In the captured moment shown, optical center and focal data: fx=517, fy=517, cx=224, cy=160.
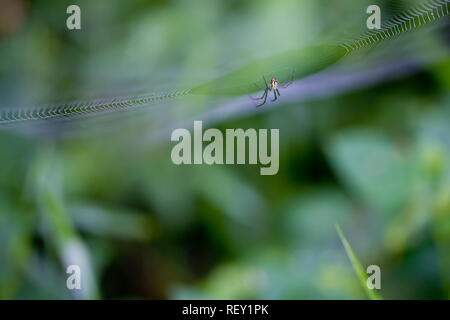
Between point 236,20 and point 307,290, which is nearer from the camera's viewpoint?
point 307,290

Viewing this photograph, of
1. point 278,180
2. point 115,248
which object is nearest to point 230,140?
point 278,180

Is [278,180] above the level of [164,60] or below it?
below

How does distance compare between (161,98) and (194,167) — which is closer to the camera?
(161,98)
